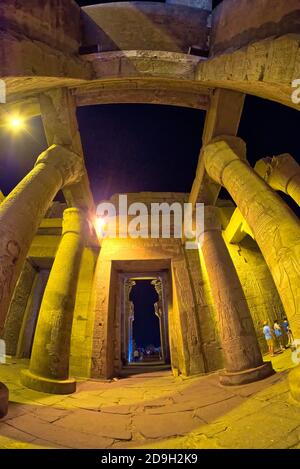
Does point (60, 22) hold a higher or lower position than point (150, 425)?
higher

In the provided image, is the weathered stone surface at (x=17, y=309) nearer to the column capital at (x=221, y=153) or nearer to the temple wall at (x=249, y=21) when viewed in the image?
the column capital at (x=221, y=153)

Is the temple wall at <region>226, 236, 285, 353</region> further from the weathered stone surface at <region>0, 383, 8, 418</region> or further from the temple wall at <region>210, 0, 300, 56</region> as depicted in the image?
the weathered stone surface at <region>0, 383, 8, 418</region>

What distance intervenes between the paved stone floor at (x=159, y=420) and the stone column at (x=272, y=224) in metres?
0.61

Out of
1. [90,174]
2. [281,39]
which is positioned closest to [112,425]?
[281,39]

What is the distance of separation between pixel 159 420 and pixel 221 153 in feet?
17.0

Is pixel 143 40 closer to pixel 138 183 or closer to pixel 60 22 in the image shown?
pixel 60 22

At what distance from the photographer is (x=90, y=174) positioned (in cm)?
1423

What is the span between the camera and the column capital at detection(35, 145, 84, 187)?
17.1 feet

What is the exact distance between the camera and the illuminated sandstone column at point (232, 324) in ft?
14.6

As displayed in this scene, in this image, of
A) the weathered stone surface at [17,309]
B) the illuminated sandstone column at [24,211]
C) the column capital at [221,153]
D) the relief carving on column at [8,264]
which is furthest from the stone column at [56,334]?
the weathered stone surface at [17,309]

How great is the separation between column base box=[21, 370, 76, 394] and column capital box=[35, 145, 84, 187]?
14.1ft

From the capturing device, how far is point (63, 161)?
5.48 metres
